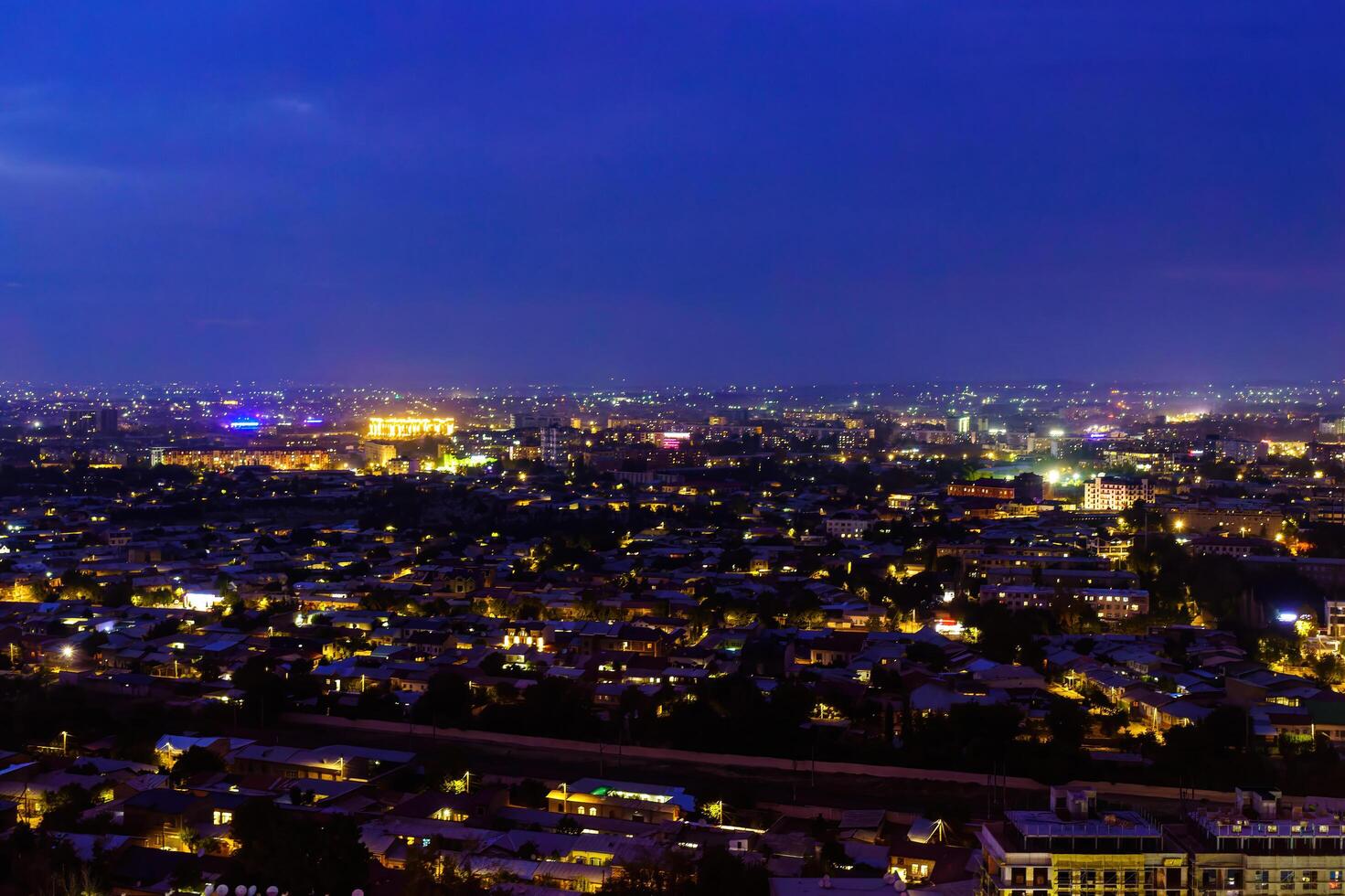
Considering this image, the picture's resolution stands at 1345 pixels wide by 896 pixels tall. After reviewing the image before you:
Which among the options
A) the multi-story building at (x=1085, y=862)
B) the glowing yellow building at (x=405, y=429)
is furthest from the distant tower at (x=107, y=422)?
the multi-story building at (x=1085, y=862)

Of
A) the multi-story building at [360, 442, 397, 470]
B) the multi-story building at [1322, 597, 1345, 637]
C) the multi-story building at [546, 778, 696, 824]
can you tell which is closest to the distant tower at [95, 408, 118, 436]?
the multi-story building at [360, 442, 397, 470]

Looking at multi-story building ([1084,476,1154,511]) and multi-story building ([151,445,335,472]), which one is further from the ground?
multi-story building ([1084,476,1154,511])

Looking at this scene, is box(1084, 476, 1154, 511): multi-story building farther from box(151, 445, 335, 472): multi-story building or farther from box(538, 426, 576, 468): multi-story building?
box(151, 445, 335, 472): multi-story building

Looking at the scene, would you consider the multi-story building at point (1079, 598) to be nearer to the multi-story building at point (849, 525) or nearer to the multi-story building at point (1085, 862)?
the multi-story building at point (849, 525)

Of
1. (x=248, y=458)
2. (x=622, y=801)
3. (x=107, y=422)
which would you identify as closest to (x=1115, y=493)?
(x=622, y=801)

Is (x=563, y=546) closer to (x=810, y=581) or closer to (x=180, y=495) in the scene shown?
(x=810, y=581)

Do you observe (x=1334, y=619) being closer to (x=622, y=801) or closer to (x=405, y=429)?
(x=622, y=801)
